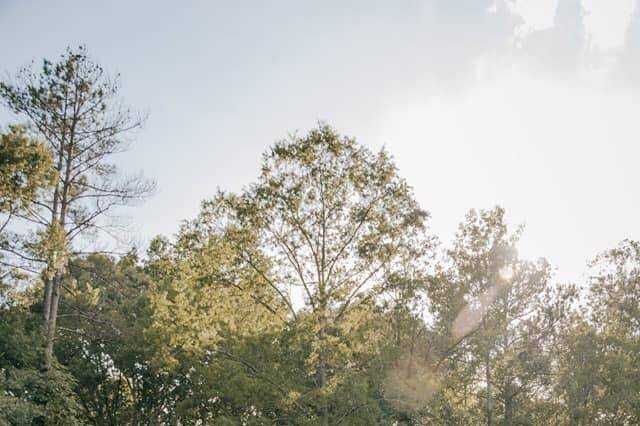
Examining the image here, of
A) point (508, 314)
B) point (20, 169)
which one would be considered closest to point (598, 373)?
point (508, 314)

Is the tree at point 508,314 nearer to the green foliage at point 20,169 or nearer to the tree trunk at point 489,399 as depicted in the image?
the tree trunk at point 489,399

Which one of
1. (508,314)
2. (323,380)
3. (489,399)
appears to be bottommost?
(489,399)

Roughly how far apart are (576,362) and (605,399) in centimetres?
154

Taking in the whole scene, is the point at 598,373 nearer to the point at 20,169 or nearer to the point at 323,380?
the point at 323,380

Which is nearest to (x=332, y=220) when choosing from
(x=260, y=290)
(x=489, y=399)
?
(x=260, y=290)

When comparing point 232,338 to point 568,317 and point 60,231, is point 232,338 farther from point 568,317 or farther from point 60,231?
point 568,317

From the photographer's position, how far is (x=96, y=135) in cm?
1684

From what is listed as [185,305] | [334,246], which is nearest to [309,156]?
A: [334,246]

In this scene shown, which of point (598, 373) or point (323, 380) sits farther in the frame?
point (598, 373)

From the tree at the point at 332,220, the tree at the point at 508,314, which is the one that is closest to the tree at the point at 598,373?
the tree at the point at 508,314

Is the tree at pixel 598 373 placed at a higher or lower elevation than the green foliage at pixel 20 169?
lower

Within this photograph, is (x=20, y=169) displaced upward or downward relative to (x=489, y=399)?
upward

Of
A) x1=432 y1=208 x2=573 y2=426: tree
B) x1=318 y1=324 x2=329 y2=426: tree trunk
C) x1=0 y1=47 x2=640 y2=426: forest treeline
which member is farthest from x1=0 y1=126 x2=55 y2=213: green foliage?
x1=432 y1=208 x2=573 y2=426: tree

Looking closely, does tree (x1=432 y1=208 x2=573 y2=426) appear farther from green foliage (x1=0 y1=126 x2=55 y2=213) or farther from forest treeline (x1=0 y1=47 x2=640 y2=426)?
green foliage (x1=0 y1=126 x2=55 y2=213)
